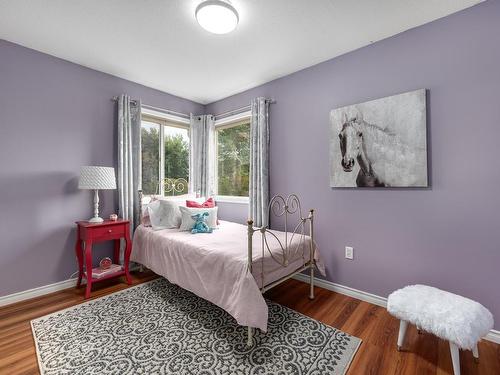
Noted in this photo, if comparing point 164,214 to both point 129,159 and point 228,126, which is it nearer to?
point 129,159

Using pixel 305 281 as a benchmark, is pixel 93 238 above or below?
above

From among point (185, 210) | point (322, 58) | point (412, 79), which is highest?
point (322, 58)

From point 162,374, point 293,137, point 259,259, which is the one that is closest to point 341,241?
point 259,259

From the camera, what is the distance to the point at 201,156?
395cm

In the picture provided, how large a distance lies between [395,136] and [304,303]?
185 centimetres

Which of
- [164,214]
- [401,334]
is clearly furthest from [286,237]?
[164,214]

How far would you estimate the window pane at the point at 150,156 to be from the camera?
139 inches

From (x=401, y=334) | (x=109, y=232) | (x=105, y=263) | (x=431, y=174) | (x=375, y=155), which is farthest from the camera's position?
(x=105, y=263)

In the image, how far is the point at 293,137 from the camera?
9.78 ft

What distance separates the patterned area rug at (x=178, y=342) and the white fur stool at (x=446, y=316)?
465mm

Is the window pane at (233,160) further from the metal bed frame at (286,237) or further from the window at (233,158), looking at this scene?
the metal bed frame at (286,237)

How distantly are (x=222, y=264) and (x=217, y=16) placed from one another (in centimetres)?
203

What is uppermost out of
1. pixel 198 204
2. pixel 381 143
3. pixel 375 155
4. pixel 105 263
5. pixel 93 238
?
pixel 381 143

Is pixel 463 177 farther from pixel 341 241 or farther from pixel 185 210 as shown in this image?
pixel 185 210
